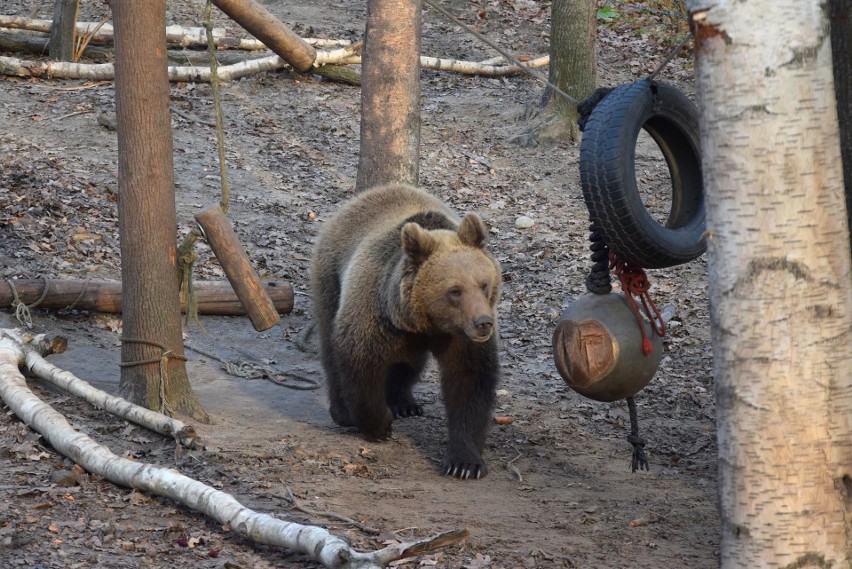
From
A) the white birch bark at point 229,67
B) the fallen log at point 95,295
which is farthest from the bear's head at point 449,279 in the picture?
the white birch bark at point 229,67

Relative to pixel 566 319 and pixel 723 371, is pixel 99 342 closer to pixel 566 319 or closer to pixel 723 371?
pixel 566 319

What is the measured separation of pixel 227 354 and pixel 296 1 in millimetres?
11730

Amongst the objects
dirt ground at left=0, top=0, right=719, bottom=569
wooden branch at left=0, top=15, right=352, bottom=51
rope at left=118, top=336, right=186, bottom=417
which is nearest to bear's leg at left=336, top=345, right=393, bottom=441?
dirt ground at left=0, top=0, right=719, bottom=569

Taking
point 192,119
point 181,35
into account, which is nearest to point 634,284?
point 192,119

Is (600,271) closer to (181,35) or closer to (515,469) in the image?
(515,469)

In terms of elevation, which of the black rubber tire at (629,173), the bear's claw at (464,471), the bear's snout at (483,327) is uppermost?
the black rubber tire at (629,173)

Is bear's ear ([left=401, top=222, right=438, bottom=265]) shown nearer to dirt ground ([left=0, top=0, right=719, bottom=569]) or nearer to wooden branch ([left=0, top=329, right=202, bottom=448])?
dirt ground ([left=0, top=0, right=719, bottom=569])

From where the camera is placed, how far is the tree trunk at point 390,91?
27.5 feet

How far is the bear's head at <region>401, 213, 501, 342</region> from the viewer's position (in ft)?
20.1

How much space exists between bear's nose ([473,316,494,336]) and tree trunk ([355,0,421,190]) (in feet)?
9.22

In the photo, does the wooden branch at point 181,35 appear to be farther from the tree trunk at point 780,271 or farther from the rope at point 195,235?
the tree trunk at point 780,271

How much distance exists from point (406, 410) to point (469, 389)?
1.31 meters

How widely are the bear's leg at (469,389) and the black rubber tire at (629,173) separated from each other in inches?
57.4

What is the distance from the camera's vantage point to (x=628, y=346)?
17.5ft
